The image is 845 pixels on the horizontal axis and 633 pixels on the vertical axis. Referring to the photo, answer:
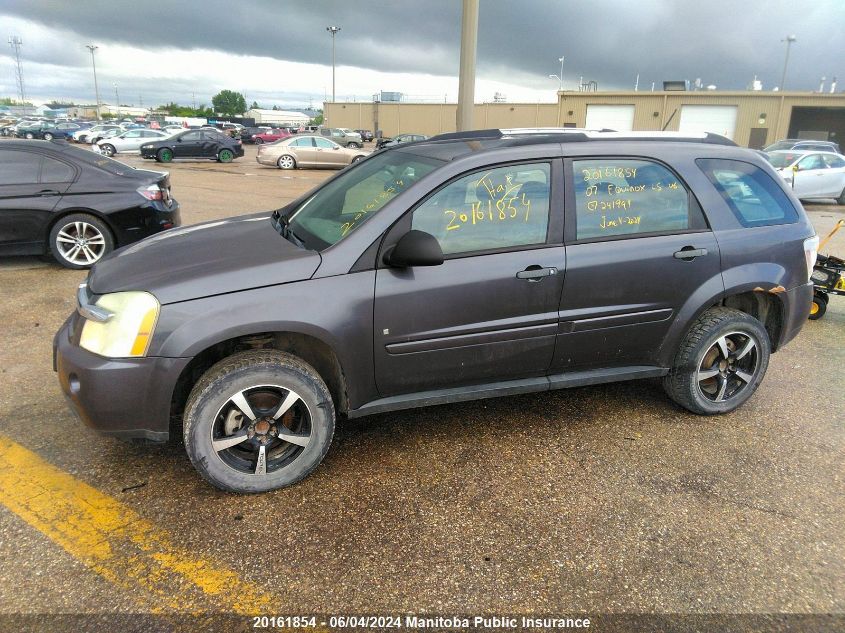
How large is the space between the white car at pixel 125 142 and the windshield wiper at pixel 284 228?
31.1 m

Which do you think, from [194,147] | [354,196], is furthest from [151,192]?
[194,147]

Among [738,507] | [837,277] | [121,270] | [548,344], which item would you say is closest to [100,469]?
[121,270]

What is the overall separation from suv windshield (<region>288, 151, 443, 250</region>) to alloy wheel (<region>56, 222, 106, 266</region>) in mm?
4274

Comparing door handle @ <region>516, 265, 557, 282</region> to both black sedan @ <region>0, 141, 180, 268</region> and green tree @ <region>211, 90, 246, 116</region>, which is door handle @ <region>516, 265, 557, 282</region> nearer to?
black sedan @ <region>0, 141, 180, 268</region>

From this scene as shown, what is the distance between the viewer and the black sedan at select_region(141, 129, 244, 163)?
26.5 metres

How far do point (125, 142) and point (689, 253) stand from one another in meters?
33.9

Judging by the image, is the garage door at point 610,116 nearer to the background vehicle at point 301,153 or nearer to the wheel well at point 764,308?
the background vehicle at point 301,153

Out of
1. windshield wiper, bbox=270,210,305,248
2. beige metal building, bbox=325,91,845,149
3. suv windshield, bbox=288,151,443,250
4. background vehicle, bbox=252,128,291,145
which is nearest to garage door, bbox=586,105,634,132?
beige metal building, bbox=325,91,845,149

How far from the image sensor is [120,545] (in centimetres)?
256

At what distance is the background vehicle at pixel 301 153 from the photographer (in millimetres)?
24281

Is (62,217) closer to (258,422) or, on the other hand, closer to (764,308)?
(258,422)

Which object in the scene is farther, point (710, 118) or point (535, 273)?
point (710, 118)

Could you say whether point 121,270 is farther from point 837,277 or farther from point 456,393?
point 837,277

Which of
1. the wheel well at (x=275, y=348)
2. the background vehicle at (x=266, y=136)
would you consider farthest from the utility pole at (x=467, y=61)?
the background vehicle at (x=266, y=136)
